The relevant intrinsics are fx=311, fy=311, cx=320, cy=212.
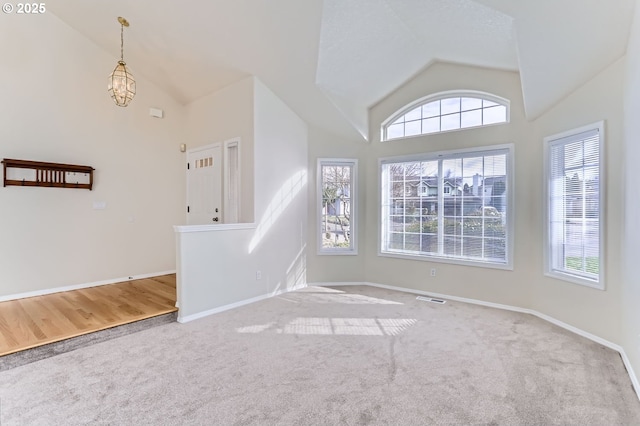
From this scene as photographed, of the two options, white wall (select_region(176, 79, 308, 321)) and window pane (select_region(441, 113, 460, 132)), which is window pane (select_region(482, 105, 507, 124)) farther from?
white wall (select_region(176, 79, 308, 321))

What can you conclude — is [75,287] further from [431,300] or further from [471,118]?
[471,118]

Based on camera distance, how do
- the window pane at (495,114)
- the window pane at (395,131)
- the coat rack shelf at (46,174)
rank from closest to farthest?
the coat rack shelf at (46,174) → the window pane at (495,114) → the window pane at (395,131)

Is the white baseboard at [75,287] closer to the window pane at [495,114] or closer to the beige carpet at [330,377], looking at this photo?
the beige carpet at [330,377]

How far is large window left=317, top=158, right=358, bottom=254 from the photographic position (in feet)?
17.2

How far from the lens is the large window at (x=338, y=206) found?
524cm

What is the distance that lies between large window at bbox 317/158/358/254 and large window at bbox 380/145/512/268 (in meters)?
0.52

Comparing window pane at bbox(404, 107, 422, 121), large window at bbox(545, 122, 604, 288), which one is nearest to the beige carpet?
large window at bbox(545, 122, 604, 288)

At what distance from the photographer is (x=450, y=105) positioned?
4520 mm

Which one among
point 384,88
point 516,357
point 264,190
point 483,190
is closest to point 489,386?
point 516,357

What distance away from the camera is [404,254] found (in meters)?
4.90

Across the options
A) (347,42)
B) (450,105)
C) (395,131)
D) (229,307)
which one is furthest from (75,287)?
(450,105)

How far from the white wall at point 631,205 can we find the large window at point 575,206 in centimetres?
33

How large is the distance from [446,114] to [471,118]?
355 mm

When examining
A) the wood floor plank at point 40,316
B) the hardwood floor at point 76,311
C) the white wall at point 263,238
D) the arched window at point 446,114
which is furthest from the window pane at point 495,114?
the wood floor plank at point 40,316
